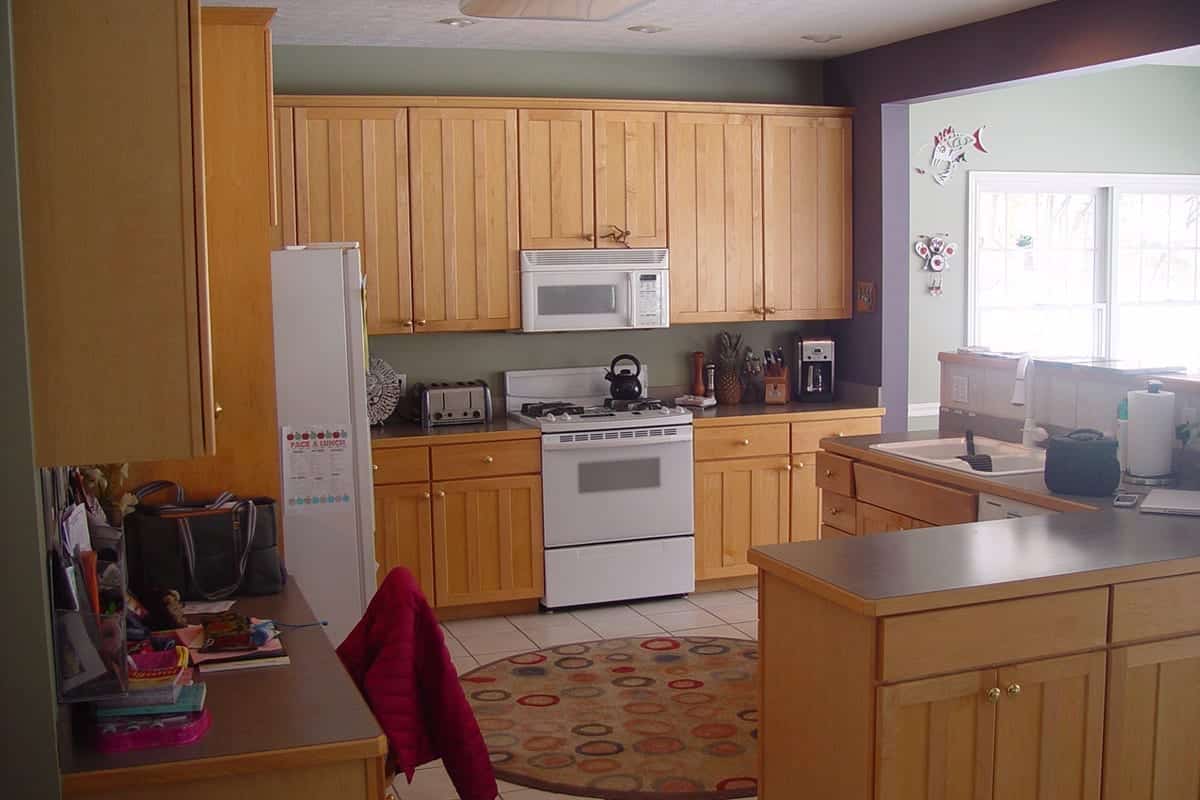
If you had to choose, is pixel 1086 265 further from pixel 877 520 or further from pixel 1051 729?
pixel 1051 729

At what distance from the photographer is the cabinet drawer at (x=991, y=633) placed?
8.20 feet

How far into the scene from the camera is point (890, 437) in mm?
4758

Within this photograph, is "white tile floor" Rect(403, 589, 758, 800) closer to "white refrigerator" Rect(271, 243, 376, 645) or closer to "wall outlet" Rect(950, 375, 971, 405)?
"white refrigerator" Rect(271, 243, 376, 645)

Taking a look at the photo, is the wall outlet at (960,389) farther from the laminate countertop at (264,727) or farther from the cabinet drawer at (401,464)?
the laminate countertop at (264,727)

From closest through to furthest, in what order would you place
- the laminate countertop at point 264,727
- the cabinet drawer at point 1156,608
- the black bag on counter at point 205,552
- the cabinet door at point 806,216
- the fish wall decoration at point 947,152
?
the laminate countertop at point 264,727 < the cabinet drawer at point 1156,608 < the black bag on counter at point 205,552 < the cabinet door at point 806,216 < the fish wall decoration at point 947,152

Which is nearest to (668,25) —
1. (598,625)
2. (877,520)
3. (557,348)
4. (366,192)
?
(366,192)

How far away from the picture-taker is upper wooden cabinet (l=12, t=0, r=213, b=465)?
5.93ft

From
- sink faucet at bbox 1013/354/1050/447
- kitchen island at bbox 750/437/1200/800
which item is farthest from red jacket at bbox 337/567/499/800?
sink faucet at bbox 1013/354/1050/447

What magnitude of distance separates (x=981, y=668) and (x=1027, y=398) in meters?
2.02

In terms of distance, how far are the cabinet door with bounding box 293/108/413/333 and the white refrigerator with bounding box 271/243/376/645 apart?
3.74 ft

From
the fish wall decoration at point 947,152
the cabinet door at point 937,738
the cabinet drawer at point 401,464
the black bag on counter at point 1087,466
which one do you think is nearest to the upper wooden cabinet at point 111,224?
the cabinet door at point 937,738

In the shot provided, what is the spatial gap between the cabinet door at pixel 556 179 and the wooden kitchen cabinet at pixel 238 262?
6.80 ft

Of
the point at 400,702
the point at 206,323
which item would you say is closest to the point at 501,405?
the point at 400,702

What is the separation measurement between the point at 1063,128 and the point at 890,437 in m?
3.34
